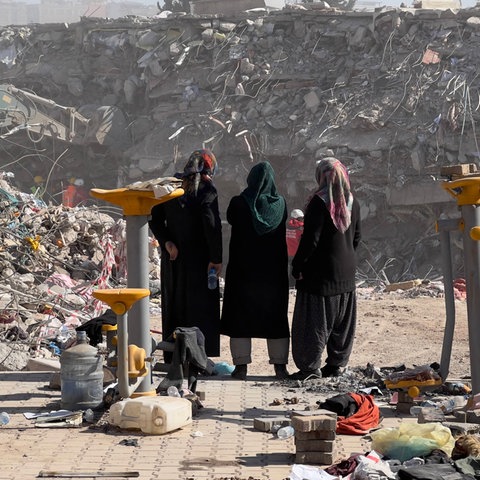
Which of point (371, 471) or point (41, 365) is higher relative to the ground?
point (371, 471)

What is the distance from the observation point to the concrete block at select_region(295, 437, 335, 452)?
17.5 feet

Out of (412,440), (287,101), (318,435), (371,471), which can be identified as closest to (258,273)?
(318,435)

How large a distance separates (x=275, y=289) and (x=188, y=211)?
859 mm

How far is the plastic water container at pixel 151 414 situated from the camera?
5.90 m

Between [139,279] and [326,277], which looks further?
[326,277]

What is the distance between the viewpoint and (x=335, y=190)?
7656 mm

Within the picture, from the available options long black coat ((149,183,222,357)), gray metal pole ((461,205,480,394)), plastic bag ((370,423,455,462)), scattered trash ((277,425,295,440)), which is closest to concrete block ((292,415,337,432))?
plastic bag ((370,423,455,462))

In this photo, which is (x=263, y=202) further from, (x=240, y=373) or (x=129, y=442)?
(x=129, y=442)

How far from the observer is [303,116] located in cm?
2067

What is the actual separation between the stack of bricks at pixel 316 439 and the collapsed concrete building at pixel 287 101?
1223 cm

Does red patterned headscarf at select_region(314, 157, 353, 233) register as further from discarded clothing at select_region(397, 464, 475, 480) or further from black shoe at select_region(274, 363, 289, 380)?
discarded clothing at select_region(397, 464, 475, 480)

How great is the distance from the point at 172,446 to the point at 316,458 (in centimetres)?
81

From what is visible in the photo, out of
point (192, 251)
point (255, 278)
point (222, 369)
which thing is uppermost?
point (192, 251)

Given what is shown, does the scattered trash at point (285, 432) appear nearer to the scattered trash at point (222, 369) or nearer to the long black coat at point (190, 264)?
the long black coat at point (190, 264)
